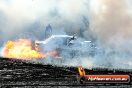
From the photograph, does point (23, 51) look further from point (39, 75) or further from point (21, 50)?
point (39, 75)

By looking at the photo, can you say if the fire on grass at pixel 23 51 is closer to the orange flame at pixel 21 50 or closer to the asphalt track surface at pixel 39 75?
the orange flame at pixel 21 50

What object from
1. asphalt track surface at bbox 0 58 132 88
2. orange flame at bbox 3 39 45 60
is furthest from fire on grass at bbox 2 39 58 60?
asphalt track surface at bbox 0 58 132 88

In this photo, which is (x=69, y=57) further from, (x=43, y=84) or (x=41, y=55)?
(x=43, y=84)

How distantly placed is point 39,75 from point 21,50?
124 feet

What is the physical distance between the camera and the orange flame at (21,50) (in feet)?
345

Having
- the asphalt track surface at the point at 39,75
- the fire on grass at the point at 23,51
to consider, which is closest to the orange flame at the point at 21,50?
the fire on grass at the point at 23,51

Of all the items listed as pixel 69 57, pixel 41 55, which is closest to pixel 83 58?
pixel 69 57

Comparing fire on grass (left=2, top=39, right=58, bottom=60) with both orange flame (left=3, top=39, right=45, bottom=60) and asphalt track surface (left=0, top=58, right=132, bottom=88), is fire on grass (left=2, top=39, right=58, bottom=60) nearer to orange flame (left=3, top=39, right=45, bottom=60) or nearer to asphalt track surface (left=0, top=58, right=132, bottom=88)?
orange flame (left=3, top=39, right=45, bottom=60)

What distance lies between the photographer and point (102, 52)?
9594cm

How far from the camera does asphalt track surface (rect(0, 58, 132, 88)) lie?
6034 centimetres

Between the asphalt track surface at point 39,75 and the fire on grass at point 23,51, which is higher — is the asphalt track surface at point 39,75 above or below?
below

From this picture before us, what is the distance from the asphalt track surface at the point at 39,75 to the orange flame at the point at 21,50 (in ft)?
33.4

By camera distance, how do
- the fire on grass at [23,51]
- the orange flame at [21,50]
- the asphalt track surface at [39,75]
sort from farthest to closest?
the orange flame at [21,50], the fire on grass at [23,51], the asphalt track surface at [39,75]

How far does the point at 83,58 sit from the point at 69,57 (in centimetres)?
433
